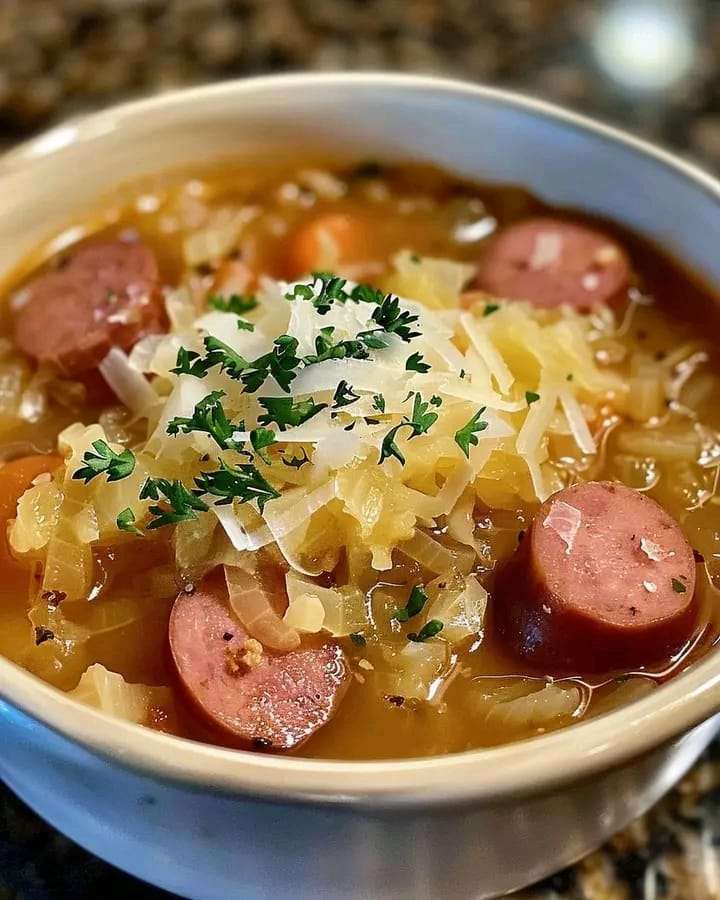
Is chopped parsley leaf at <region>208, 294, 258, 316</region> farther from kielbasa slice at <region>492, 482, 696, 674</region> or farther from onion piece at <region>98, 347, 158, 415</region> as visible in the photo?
kielbasa slice at <region>492, 482, 696, 674</region>

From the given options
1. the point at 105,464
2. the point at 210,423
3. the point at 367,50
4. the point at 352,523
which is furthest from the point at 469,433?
the point at 367,50

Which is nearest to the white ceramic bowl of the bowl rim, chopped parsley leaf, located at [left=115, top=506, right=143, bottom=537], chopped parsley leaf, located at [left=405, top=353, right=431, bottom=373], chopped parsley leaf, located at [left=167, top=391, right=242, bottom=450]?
the bowl rim

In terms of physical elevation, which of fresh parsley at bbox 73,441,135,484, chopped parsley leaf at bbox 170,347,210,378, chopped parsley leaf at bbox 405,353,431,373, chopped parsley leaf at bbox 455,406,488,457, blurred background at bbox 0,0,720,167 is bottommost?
blurred background at bbox 0,0,720,167

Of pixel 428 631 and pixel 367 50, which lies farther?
pixel 367 50

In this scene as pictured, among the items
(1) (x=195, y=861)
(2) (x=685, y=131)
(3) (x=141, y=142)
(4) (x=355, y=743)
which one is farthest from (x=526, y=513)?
(2) (x=685, y=131)

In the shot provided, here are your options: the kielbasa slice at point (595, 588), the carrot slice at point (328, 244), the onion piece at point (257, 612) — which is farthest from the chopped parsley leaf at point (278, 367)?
the carrot slice at point (328, 244)

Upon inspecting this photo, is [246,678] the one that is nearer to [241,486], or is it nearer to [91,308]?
[241,486]
